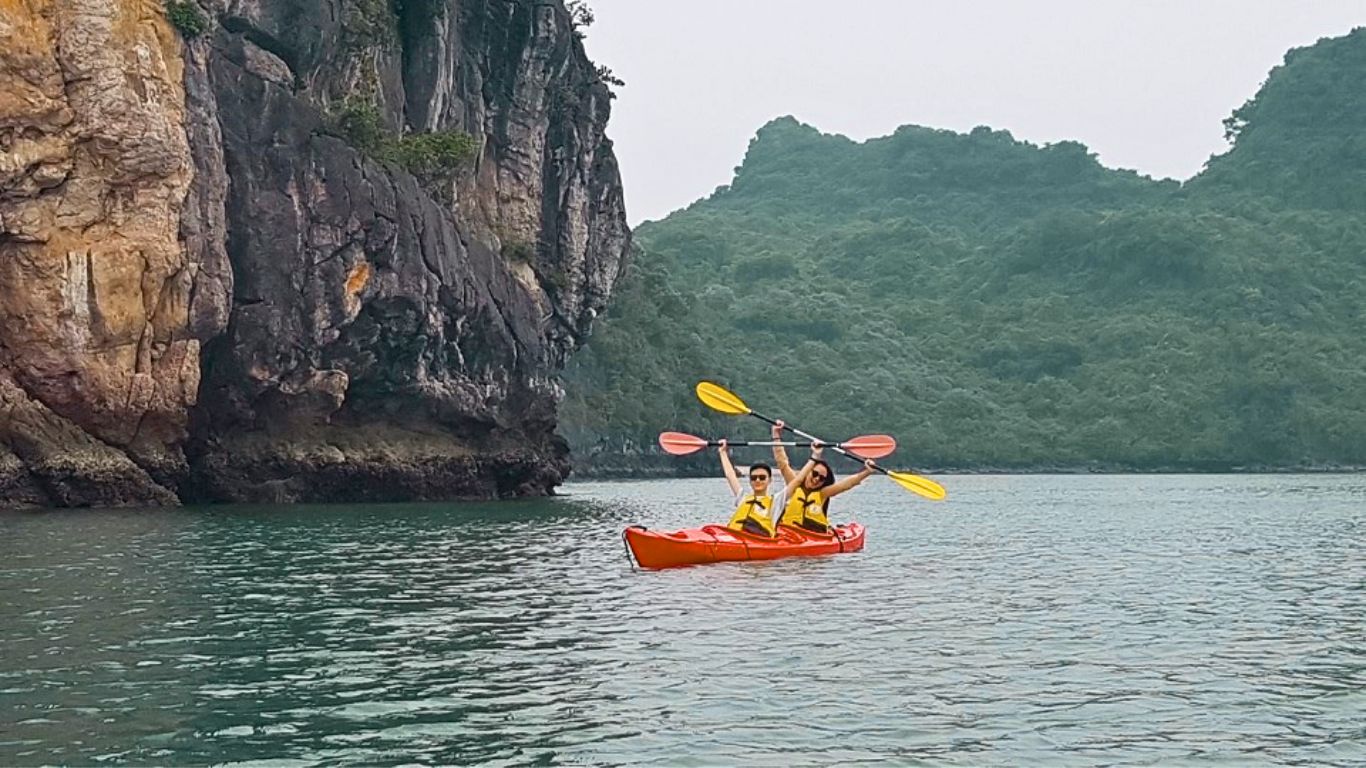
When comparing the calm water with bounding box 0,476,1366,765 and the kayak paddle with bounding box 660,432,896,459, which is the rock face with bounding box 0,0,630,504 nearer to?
the calm water with bounding box 0,476,1366,765

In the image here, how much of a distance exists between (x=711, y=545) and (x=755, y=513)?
45.5 inches

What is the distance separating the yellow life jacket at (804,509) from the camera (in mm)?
24375

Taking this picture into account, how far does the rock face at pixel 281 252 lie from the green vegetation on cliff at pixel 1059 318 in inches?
1543

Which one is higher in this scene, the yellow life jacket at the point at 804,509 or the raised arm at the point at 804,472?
the raised arm at the point at 804,472

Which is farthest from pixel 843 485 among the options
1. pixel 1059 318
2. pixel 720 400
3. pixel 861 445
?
pixel 1059 318

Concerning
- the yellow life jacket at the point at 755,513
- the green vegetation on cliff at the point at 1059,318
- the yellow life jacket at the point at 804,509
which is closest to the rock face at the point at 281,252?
the yellow life jacket at the point at 804,509

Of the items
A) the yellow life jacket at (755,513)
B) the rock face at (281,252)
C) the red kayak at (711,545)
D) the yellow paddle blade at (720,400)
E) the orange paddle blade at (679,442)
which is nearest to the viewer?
the red kayak at (711,545)

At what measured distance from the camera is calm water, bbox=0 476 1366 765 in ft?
33.5

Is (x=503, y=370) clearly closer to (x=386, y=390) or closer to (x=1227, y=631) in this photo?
(x=386, y=390)

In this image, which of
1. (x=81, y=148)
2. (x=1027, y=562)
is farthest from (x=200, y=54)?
(x=1027, y=562)

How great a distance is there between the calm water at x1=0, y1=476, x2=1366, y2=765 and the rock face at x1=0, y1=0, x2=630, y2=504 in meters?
9.13

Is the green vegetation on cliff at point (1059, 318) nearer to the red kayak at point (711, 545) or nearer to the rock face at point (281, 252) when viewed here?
the rock face at point (281, 252)

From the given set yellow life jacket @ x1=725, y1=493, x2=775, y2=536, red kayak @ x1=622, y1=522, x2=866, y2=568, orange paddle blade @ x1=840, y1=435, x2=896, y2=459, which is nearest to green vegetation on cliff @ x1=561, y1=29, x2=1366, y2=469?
orange paddle blade @ x1=840, y1=435, x2=896, y2=459

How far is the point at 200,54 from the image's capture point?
37719mm
